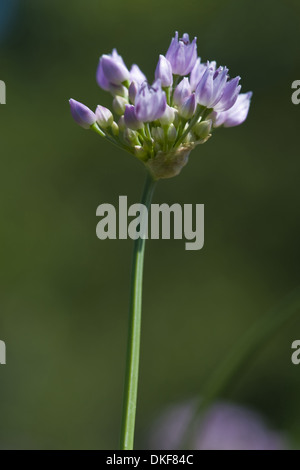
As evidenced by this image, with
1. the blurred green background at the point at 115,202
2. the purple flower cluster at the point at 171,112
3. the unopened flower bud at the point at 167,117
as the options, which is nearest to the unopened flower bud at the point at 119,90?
the purple flower cluster at the point at 171,112

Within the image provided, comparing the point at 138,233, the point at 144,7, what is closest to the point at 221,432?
the point at 138,233

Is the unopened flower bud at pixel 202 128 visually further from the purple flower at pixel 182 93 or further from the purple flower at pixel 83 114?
the purple flower at pixel 83 114

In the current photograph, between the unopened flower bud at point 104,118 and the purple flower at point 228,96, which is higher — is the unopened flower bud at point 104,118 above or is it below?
below

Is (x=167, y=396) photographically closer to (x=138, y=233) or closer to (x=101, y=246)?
(x=101, y=246)

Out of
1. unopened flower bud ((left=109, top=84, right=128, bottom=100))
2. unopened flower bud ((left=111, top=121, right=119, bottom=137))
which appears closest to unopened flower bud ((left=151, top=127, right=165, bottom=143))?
unopened flower bud ((left=111, top=121, right=119, bottom=137))

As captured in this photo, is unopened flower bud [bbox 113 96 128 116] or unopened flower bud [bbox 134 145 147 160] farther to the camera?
unopened flower bud [bbox 113 96 128 116]

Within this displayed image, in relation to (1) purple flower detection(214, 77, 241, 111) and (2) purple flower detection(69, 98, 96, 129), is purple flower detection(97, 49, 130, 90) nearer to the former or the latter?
(2) purple flower detection(69, 98, 96, 129)
